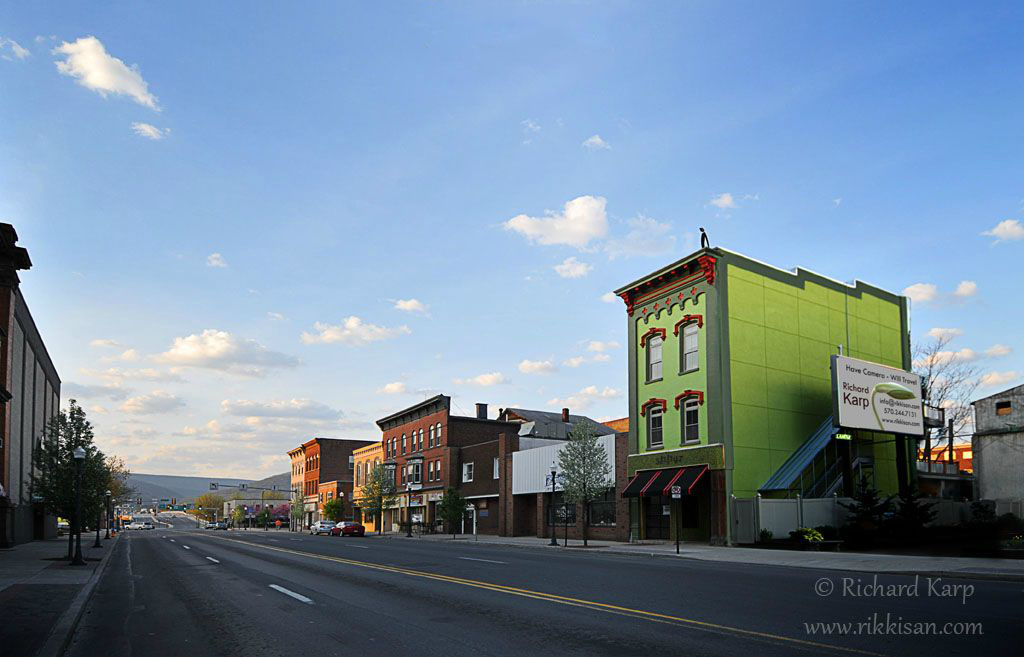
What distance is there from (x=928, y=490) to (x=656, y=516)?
2279cm

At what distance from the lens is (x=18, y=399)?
43438 mm

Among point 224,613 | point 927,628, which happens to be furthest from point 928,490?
point 224,613

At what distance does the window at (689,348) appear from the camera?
38906 millimetres

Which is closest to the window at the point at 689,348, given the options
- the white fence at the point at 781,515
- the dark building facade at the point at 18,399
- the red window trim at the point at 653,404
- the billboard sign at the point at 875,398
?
the red window trim at the point at 653,404

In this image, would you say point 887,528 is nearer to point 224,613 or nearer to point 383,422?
point 224,613

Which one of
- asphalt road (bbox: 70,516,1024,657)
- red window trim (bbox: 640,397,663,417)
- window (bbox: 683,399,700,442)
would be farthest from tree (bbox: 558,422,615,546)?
asphalt road (bbox: 70,516,1024,657)

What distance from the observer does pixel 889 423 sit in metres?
37.9

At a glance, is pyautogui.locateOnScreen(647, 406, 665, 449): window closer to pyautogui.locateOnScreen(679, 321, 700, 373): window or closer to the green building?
the green building

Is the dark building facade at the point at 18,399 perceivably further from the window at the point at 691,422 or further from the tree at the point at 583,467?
the window at the point at 691,422

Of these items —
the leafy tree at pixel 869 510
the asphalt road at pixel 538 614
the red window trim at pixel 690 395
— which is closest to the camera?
the asphalt road at pixel 538 614

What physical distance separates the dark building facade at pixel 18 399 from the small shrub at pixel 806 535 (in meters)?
29.4

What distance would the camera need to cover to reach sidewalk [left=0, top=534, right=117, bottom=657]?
10.4 m

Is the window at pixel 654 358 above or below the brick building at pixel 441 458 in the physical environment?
above

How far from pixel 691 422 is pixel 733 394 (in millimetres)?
2630
